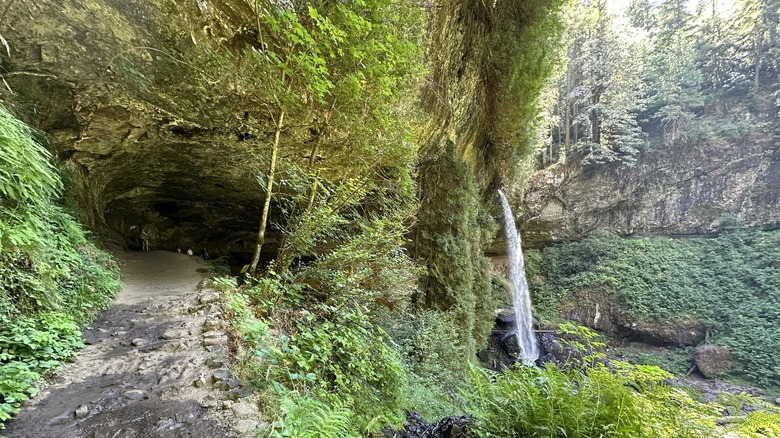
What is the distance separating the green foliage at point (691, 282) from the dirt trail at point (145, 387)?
56.9 feet

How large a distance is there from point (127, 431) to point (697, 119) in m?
26.3

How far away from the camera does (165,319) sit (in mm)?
3248

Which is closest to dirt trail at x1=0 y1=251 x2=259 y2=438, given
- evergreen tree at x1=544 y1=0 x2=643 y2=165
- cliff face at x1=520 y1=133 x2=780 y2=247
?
cliff face at x1=520 y1=133 x2=780 y2=247

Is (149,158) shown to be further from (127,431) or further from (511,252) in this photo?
(511,252)

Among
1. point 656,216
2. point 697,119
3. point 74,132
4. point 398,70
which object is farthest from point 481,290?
point 697,119

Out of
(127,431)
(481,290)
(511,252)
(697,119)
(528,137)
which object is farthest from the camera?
(697,119)

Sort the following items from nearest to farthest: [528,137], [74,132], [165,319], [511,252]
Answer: [165,319] < [74,132] < [528,137] < [511,252]

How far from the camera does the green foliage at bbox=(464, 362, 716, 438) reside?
2.16 metres

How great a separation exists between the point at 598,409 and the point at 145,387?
10.2 ft

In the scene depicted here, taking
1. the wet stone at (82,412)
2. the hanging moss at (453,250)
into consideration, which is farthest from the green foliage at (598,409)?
the hanging moss at (453,250)

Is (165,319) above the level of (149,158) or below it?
below

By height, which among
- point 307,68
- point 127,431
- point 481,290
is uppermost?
point 307,68

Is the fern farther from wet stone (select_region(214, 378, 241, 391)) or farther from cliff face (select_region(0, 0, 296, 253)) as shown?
cliff face (select_region(0, 0, 296, 253))

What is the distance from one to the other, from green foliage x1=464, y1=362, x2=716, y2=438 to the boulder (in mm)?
15102
